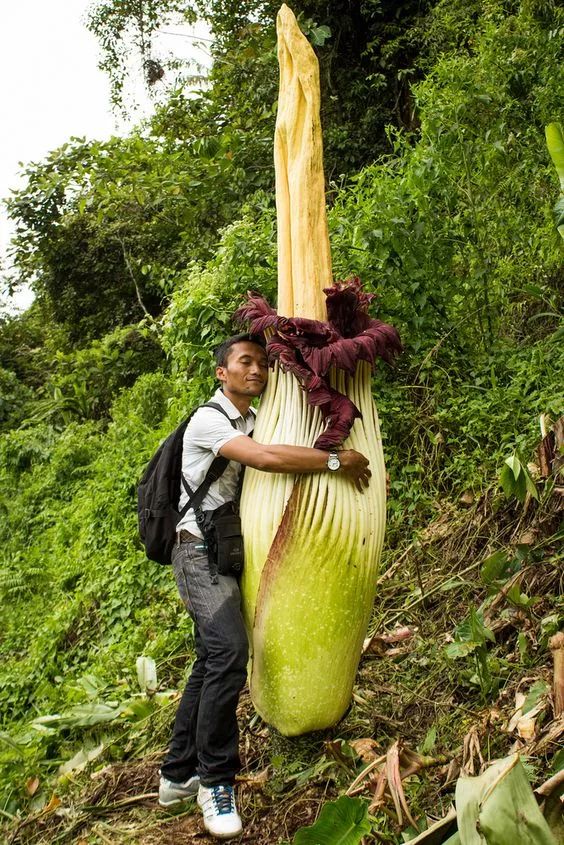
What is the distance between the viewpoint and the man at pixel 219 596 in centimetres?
256

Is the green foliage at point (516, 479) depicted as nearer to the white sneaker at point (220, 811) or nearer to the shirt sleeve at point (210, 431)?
the shirt sleeve at point (210, 431)

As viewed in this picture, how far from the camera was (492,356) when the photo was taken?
4.44m

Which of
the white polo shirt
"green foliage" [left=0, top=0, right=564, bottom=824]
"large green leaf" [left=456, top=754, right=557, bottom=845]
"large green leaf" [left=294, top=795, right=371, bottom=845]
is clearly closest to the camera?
"large green leaf" [left=456, top=754, right=557, bottom=845]

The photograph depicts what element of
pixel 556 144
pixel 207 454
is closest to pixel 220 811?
pixel 207 454

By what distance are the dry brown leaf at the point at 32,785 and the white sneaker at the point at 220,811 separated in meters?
1.31

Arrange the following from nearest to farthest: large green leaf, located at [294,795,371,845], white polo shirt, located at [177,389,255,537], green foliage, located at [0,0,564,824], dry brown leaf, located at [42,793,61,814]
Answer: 1. large green leaf, located at [294,795,371,845]
2. white polo shirt, located at [177,389,255,537]
3. dry brown leaf, located at [42,793,61,814]
4. green foliage, located at [0,0,564,824]

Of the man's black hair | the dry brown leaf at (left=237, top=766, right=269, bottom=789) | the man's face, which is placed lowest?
the dry brown leaf at (left=237, top=766, right=269, bottom=789)

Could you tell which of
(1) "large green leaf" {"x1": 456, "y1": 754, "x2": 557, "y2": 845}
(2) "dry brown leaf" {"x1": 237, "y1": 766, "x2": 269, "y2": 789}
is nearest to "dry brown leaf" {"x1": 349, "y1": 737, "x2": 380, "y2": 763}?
(2) "dry brown leaf" {"x1": 237, "y1": 766, "x2": 269, "y2": 789}

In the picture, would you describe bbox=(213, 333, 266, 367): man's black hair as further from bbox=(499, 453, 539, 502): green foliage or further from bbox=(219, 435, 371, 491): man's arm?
bbox=(499, 453, 539, 502): green foliage

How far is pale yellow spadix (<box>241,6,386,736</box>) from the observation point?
2469 mm

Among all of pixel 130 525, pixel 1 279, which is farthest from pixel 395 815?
pixel 1 279

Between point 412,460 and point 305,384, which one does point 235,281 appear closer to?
point 412,460

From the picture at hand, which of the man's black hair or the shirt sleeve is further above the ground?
the man's black hair

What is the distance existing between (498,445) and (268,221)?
6.97 feet
